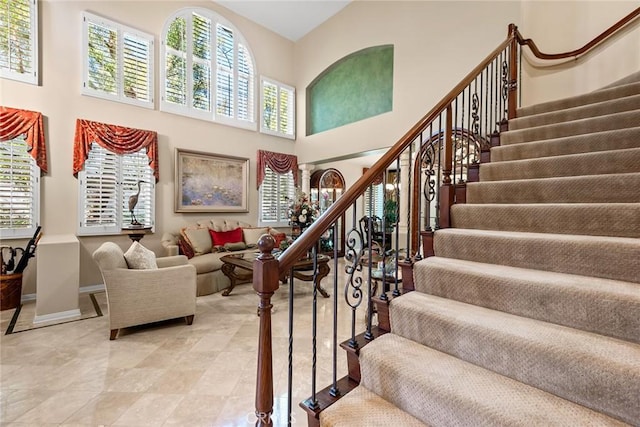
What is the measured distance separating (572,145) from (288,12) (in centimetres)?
612

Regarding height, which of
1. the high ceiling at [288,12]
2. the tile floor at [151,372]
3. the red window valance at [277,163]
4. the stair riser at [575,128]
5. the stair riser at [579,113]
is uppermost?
the high ceiling at [288,12]

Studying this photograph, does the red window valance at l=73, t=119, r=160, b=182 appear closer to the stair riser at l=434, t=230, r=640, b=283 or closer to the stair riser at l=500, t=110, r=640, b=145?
the stair riser at l=434, t=230, r=640, b=283

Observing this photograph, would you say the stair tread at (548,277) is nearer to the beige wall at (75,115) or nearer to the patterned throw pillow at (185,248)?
the patterned throw pillow at (185,248)

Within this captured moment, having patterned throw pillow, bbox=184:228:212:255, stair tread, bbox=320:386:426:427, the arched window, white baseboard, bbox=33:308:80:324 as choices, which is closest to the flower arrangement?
patterned throw pillow, bbox=184:228:212:255

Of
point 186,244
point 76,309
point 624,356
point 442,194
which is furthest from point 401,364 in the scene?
point 186,244

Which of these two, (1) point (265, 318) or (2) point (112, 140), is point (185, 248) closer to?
(2) point (112, 140)

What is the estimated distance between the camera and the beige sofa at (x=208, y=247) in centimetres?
438

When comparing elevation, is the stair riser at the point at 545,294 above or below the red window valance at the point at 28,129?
below

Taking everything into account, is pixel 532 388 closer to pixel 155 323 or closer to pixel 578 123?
pixel 578 123

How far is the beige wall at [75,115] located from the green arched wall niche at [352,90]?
240cm

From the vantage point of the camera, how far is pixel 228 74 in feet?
20.1

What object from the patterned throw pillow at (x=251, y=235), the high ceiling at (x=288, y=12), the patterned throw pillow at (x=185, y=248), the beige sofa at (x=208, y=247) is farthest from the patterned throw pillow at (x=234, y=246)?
the high ceiling at (x=288, y=12)

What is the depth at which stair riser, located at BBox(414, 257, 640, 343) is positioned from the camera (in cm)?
118

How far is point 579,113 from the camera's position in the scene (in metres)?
2.76
